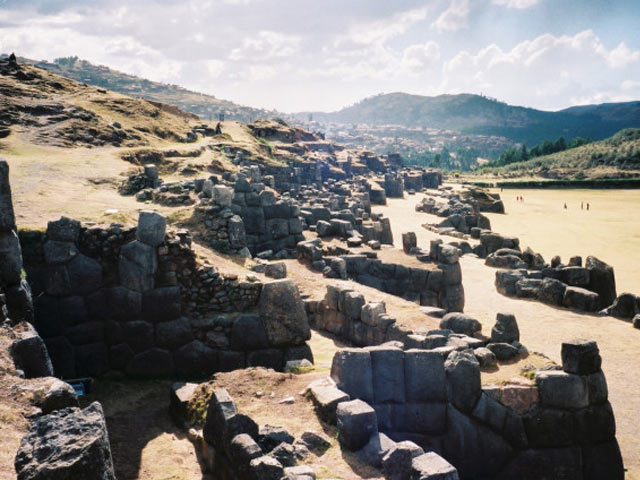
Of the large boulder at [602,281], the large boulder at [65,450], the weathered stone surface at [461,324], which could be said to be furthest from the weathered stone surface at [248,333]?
the large boulder at [602,281]

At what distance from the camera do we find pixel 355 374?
917cm

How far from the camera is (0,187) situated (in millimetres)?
8609

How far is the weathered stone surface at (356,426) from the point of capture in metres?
7.53

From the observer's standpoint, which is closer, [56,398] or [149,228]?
[56,398]

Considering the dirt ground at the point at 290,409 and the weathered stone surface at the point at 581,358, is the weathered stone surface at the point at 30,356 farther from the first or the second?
the weathered stone surface at the point at 581,358

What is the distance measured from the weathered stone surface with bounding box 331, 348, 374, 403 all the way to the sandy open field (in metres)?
21.0

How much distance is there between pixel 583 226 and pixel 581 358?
130ft

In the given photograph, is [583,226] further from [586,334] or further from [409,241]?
[586,334]

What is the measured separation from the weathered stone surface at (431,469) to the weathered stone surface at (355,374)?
2.58 metres

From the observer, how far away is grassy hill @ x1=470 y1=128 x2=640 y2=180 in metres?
90.7

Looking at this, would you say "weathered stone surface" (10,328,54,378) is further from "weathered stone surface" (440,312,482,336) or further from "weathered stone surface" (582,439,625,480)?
"weathered stone surface" (582,439,625,480)

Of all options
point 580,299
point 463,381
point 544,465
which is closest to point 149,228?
point 463,381

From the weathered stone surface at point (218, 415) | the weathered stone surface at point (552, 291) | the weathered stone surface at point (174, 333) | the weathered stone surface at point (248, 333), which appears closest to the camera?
the weathered stone surface at point (218, 415)

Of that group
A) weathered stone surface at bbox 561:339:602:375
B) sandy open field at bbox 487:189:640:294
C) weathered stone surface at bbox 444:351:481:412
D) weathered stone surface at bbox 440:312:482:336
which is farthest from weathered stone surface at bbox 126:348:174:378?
sandy open field at bbox 487:189:640:294
